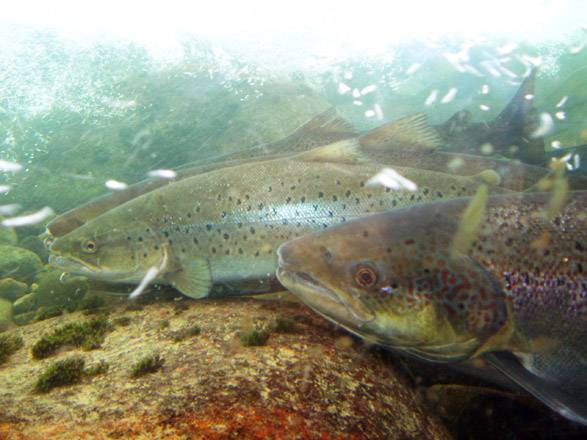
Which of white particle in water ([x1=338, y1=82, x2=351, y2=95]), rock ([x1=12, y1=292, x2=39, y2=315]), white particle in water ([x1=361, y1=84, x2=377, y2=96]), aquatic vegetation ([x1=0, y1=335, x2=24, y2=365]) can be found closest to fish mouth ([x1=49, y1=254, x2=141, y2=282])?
aquatic vegetation ([x1=0, y1=335, x2=24, y2=365])

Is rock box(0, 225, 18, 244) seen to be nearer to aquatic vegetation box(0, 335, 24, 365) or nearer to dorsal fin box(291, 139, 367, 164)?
aquatic vegetation box(0, 335, 24, 365)

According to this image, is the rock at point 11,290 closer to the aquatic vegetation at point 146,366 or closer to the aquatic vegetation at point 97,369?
the aquatic vegetation at point 97,369

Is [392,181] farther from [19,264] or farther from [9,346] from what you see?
[19,264]

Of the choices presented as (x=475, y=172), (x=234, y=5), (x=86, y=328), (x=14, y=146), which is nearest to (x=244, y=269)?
(x=86, y=328)

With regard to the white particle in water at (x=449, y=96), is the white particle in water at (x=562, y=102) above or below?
above

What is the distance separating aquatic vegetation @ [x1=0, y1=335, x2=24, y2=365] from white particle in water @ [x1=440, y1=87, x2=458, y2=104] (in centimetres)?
3854

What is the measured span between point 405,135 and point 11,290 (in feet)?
25.5

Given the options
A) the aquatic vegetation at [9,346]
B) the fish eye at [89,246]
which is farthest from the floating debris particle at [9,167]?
the aquatic vegetation at [9,346]

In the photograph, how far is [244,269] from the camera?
4.40 m

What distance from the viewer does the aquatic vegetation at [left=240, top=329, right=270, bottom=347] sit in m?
2.84

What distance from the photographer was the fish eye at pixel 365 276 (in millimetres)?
2287

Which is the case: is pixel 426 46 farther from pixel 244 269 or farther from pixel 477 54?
pixel 244 269

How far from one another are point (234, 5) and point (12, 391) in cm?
4506

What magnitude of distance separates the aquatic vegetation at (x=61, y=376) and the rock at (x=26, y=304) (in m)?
4.66
